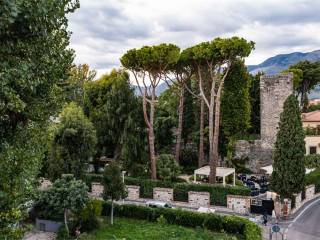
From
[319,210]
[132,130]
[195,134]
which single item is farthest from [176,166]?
[319,210]

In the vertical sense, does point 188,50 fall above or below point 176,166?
above

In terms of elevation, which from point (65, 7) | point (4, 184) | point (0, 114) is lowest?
point (4, 184)

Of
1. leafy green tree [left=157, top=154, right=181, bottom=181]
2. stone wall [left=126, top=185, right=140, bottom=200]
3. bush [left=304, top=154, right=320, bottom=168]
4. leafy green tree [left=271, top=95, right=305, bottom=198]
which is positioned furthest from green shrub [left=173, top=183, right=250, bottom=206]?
bush [left=304, top=154, right=320, bottom=168]

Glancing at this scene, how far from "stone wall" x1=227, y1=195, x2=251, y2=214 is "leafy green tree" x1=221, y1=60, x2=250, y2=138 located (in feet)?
37.6

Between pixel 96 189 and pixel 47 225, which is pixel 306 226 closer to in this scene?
pixel 47 225

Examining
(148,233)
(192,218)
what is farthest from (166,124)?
(148,233)

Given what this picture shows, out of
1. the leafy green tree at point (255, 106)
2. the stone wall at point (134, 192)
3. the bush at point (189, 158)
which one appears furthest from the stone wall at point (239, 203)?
the leafy green tree at point (255, 106)

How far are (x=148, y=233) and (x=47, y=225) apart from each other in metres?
5.50

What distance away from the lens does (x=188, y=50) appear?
2988 cm

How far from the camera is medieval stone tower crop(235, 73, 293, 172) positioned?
115ft

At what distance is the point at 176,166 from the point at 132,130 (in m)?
4.69

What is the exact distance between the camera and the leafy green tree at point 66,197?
18.7 metres

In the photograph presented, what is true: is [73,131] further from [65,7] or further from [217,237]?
[65,7]

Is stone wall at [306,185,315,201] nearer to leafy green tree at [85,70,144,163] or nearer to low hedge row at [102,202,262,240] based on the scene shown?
low hedge row at [102,202,262,240]
